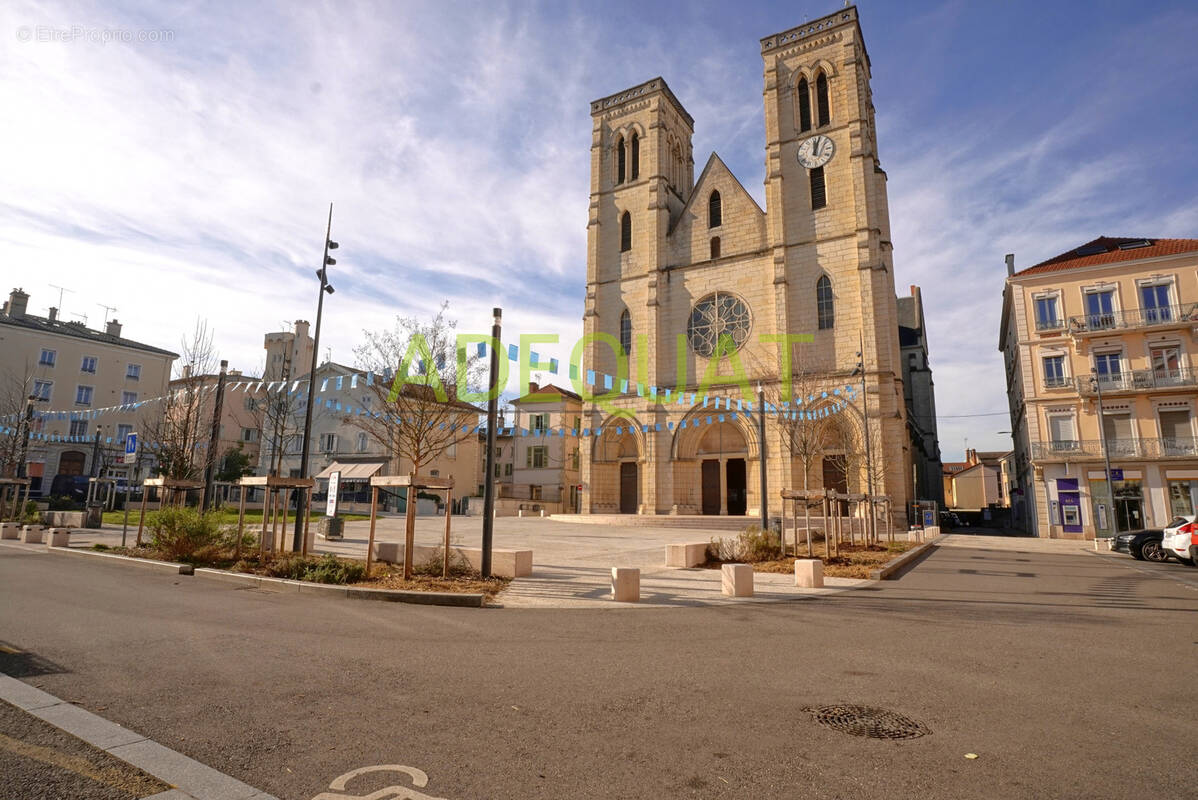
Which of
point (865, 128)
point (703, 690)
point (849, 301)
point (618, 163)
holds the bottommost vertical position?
point (703, 690)

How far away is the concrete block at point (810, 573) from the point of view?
11.2 meters

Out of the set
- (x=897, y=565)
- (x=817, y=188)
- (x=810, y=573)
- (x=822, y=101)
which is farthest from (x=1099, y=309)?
(x=810, y=573)

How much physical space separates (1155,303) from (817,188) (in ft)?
57.2

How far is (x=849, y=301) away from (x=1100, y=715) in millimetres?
31236

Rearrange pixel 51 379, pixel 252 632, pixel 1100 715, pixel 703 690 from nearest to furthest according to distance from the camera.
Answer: pixel 1100 715 < pixel 703 690 < pixel 252 632 < pixel 51 379

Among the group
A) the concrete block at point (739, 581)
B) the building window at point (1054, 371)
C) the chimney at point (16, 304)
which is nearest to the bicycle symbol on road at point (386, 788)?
the concrete block at point (739, 581)

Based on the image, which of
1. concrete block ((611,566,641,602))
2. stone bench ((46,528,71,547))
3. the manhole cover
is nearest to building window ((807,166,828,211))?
concrete block ((611,566,641,602))

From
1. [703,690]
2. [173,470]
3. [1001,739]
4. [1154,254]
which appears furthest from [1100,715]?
[1154,254]

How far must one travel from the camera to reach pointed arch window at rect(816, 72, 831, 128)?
3609 centimetres

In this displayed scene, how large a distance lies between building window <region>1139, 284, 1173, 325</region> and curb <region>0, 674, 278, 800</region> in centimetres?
4016

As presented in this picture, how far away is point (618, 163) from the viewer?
42.9 m

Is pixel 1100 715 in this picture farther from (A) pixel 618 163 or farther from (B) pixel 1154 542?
(A) pixel 618 163

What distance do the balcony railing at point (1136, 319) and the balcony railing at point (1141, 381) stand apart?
229 centimetres

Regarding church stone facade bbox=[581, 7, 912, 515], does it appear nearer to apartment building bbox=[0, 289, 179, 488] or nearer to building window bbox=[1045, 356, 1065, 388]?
building window bbox=[1045, 356, 1065, 388]
